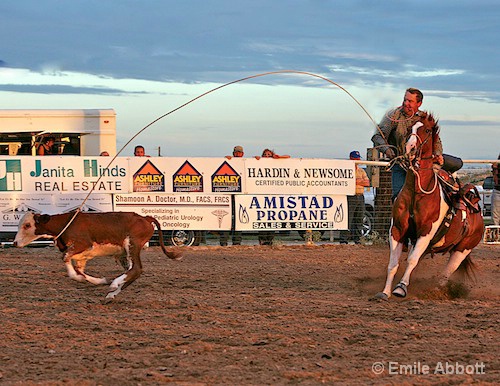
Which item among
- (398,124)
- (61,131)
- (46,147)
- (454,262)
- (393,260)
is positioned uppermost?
(61,131)

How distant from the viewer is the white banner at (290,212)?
54.7ft

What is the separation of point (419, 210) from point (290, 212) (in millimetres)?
7929

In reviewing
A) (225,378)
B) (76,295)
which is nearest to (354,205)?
(76,295)

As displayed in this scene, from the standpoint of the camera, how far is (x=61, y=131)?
1908cm

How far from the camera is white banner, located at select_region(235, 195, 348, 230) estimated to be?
16.7m

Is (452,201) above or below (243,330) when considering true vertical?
above

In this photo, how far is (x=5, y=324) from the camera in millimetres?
7719

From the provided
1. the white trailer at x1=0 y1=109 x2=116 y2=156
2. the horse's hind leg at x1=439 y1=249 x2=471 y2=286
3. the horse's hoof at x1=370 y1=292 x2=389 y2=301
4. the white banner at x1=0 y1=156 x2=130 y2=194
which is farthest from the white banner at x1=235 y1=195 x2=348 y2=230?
the horse's hoof at x1=370 y1=292 x2=389 y2=301

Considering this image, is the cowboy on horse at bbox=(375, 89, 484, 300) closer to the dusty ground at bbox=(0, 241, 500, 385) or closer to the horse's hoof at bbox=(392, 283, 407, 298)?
the horse's hoof at bbox=(392, 283, 407, 298)

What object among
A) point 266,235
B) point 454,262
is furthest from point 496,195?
point 454,262

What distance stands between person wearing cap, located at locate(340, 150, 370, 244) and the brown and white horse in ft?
25.4

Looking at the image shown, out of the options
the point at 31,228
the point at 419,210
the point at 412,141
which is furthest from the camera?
the point at 31,228

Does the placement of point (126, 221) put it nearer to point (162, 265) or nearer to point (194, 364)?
point (162, 265)

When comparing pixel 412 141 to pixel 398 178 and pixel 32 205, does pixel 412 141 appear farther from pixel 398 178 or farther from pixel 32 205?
pixel 32 205
